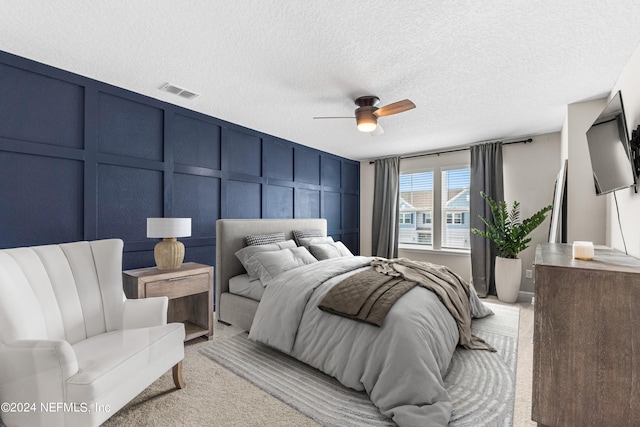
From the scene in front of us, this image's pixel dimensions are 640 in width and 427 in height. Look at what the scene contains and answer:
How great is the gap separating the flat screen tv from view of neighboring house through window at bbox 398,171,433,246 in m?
3.05

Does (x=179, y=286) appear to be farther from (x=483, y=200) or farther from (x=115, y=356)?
(x=483, y=200)

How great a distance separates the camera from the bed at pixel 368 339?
1705 mm

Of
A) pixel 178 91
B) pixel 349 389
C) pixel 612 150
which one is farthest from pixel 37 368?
pixel 612 150

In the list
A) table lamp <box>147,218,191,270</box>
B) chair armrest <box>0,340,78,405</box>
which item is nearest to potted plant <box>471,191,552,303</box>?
table lamp <box>147,218,191,270</box>

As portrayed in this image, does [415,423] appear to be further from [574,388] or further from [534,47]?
[534,47]

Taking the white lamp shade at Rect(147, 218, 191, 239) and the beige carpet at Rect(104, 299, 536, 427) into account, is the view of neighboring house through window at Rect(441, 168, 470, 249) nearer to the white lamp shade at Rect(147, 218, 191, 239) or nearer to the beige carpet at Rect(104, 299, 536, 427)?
the beige carpet at Rect(104, 299, 536, 427)

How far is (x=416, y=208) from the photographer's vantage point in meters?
5.49

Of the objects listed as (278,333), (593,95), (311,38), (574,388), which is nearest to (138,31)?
(311,38)

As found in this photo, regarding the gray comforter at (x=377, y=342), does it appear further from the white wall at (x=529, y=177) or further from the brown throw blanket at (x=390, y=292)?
the white wall at (x=529, y=177)

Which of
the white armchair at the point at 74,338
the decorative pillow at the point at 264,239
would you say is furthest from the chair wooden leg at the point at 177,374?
the decorative pillow at the point at 264,239

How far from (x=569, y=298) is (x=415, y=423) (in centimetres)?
102

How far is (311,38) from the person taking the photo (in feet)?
6.50

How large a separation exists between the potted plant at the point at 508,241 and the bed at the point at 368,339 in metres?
2.17

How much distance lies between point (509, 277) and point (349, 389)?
10.4 ft
